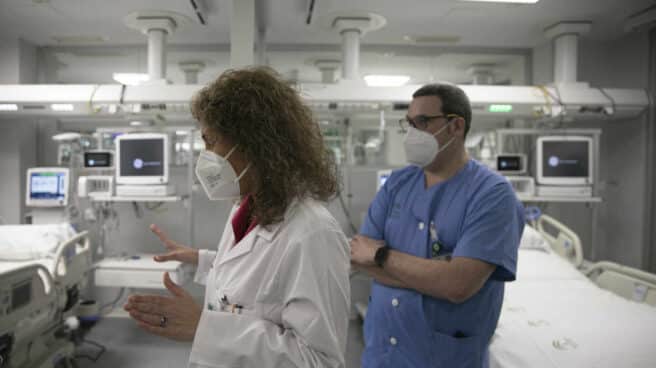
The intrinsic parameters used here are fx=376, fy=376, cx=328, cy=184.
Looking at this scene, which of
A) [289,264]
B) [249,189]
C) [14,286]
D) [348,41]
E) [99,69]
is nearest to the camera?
[289,264]

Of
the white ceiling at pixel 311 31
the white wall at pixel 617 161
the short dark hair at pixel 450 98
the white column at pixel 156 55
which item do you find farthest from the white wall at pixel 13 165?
the white wall at pixel 617 161

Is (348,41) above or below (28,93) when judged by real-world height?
above

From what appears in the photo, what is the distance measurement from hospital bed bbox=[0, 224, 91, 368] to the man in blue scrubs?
205 centimetres

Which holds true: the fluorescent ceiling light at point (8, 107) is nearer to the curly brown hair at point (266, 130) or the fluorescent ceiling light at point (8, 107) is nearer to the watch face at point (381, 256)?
the curly brown hair at point (266, 130)

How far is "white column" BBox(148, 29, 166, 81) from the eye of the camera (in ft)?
12.2

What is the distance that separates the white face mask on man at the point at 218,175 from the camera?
1021mm

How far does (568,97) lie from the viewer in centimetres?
351

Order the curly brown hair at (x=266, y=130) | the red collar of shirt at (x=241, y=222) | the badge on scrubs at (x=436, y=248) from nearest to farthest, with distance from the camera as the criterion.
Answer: the curly brown hair at (x=266, y=130), the red collar of shirt at (x=241, y=222), the badge on scrubs at (x=436, y=248)

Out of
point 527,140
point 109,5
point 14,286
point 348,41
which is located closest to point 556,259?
point 527,140

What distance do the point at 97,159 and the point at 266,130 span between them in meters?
3.31

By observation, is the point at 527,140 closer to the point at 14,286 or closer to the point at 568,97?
the point at 568,97

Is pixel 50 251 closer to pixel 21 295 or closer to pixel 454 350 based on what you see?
pixel 21 295

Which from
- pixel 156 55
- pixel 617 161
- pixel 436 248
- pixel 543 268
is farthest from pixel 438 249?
pixel 617 161

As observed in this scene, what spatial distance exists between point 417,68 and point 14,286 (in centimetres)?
540
